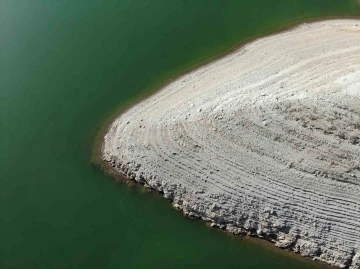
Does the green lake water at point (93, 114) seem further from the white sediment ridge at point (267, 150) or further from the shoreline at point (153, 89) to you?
A: the white sediment ridge at point (267, 150)

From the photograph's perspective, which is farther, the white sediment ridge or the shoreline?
the shoreline

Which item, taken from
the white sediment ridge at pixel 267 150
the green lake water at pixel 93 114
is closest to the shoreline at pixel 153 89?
the green lake water at pixel 93 114

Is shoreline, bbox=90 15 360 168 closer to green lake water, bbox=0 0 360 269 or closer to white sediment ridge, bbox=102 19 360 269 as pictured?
green lake water, bbox=0 0 360 269

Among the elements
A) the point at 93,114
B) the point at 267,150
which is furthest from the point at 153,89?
the point at 267,150

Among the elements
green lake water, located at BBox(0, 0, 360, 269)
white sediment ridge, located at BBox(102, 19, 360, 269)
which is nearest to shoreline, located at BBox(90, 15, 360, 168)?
green lake water, located at BBox(0, 0, 360, 269)

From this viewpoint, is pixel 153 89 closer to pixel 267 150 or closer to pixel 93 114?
pixel 93 114

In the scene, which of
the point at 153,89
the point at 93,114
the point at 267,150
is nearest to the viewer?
the point at 267,150

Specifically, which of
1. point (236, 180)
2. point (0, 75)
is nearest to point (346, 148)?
point (236, 180)
